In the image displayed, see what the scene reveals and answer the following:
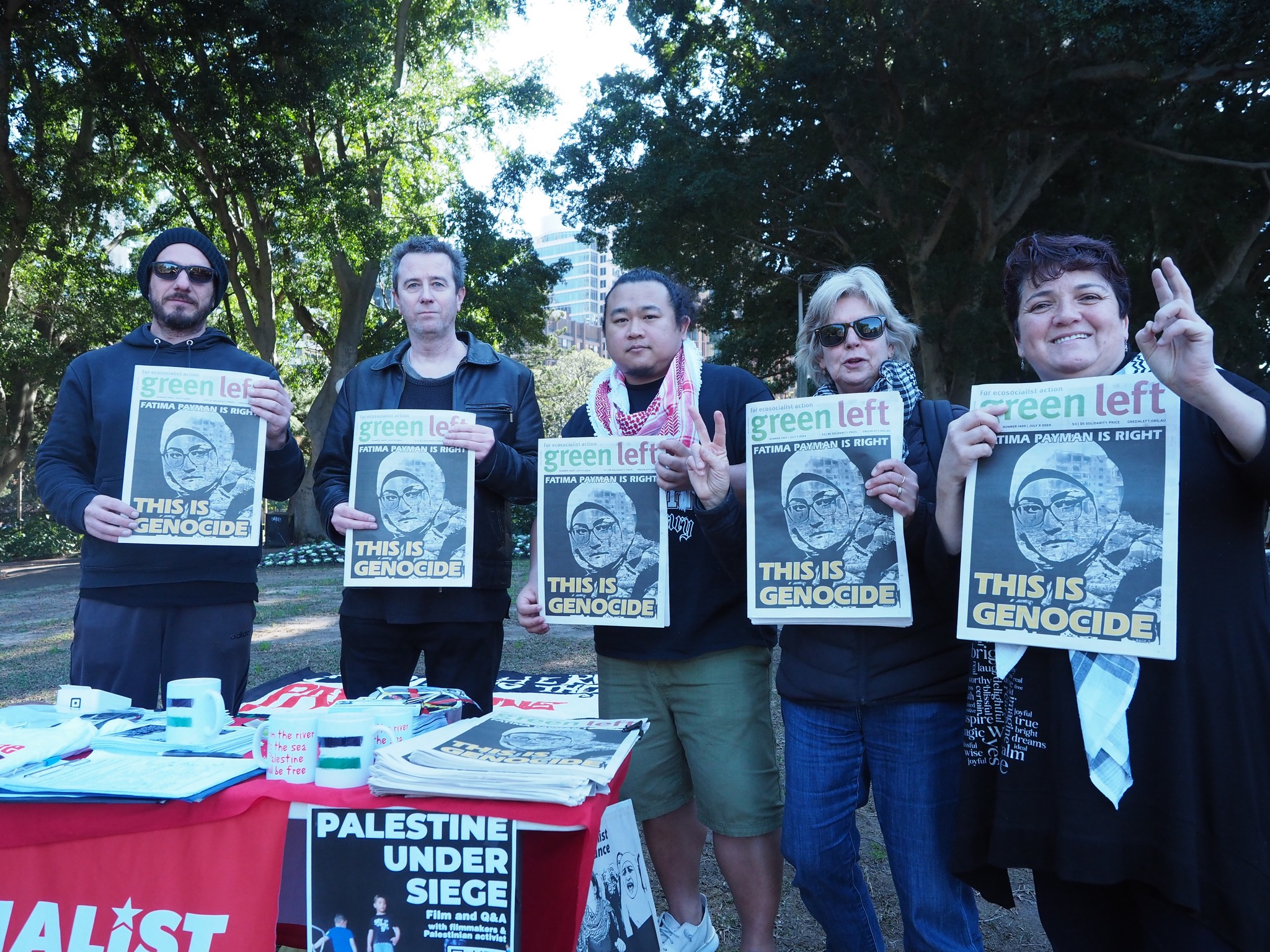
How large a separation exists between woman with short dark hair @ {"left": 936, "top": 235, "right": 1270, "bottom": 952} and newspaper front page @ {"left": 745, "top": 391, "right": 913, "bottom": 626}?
230 millimetres

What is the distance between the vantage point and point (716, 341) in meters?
23.0

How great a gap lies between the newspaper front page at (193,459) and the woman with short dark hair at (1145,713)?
84.9 inches

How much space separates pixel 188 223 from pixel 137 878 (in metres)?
20.4

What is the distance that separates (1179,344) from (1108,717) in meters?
0.77

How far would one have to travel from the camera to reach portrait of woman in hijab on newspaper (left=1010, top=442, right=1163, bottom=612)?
6.35 ft

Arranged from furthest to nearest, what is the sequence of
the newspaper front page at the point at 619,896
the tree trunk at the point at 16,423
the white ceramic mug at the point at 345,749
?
the tree trunk at the point at 16,423 < the newspaper front page at the point at 619,896 < the white ceramic mug at the point at 345,749

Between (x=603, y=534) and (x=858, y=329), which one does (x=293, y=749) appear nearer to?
(x=603, y=534)

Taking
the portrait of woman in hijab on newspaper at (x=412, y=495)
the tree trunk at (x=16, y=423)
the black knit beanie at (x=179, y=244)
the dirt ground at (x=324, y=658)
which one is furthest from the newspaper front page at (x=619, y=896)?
the tree trunk at (x=16, y=423)

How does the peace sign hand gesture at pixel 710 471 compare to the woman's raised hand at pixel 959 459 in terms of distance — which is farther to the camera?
the peace sign hand gesture at pixel 710 471

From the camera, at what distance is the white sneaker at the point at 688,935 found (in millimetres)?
3016

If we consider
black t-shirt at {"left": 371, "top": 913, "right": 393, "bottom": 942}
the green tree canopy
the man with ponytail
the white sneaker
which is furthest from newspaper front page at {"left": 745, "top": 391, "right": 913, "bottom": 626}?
the green tree canopy

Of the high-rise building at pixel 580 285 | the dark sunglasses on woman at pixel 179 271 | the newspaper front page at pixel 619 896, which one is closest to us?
the newspaper front page at pixel 619 896

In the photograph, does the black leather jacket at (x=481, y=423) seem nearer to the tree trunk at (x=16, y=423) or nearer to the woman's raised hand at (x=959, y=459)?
the woman's raised hand at (x=959, y=459)

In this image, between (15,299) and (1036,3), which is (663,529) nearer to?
(1036,3)
